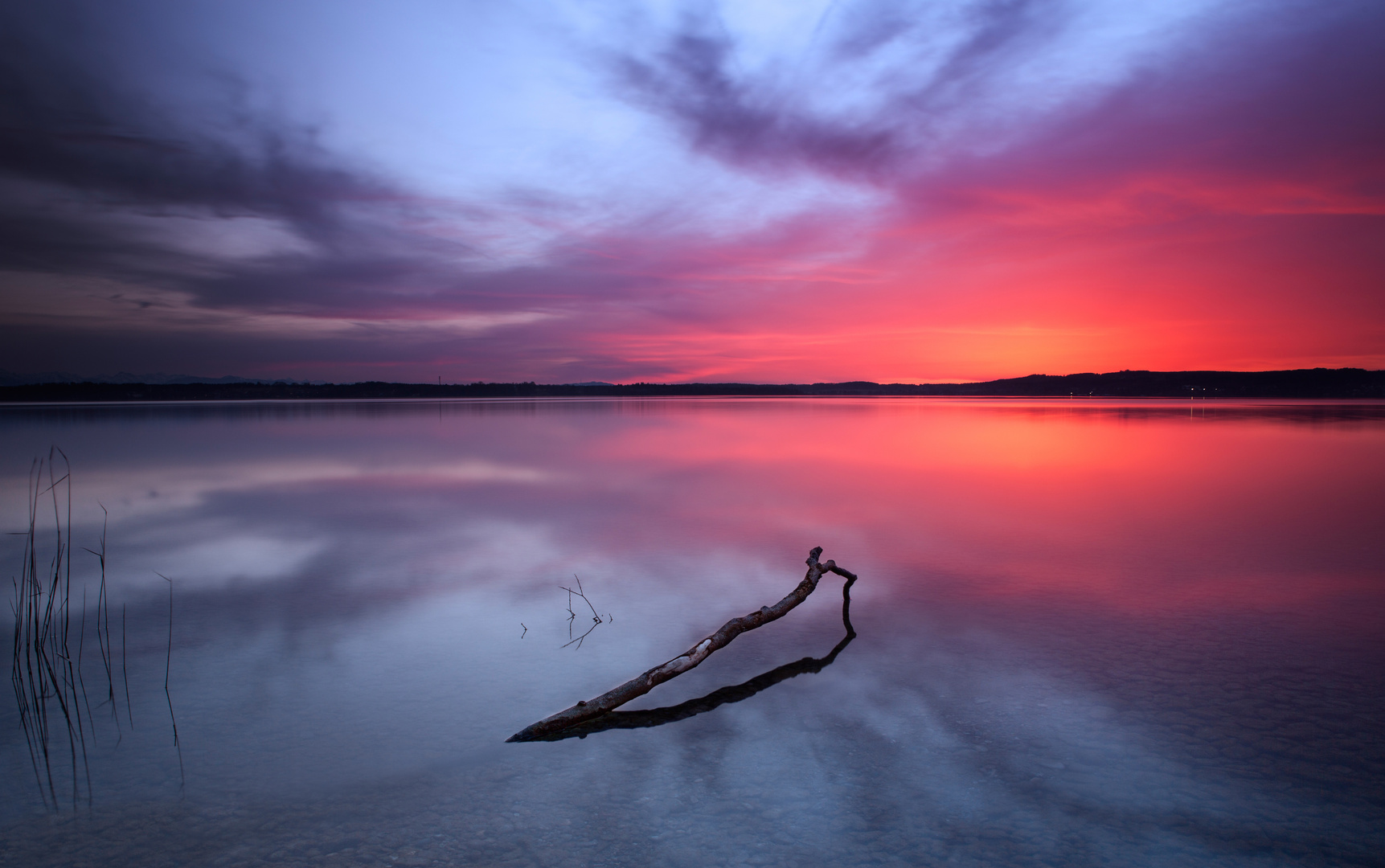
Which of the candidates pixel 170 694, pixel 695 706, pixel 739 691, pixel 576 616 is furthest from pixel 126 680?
pixel 739 691

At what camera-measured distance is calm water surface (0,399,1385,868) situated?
3324mm

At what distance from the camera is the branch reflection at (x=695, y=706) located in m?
4.36

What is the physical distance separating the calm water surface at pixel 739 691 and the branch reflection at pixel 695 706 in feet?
0.11

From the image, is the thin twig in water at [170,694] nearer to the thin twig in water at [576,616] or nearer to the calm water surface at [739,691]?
the calm water surface at [739,691]

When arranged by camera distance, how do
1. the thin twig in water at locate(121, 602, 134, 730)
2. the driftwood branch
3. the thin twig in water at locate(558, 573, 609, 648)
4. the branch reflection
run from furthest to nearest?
1. the thin twig in water at locate(558, 573, 609, 648)
2. the thin twig in water at locate(121, 602, 134, 730)
3. the branch reflection
4. the driftwood branch

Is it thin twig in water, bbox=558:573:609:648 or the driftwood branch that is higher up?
the driftwood branch

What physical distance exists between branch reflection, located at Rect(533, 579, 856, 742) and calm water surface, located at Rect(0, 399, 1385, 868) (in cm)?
3

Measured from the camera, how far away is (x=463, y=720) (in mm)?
4465

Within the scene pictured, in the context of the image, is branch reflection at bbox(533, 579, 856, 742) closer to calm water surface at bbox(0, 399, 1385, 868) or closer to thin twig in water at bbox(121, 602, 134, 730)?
calm water surface at bbox(0, 399, 1385, 868)

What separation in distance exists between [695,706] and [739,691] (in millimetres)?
390

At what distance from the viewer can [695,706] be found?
469 cm

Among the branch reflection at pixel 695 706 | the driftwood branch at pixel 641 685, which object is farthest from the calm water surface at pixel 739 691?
the driftwood branch at pixel 641 685

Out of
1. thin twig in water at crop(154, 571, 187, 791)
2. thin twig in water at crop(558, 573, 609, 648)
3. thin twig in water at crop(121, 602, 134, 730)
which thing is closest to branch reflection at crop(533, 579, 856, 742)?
thin twig in water at crop(558, 573, 609, 648)

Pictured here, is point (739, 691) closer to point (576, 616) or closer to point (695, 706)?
point (695, 706)
